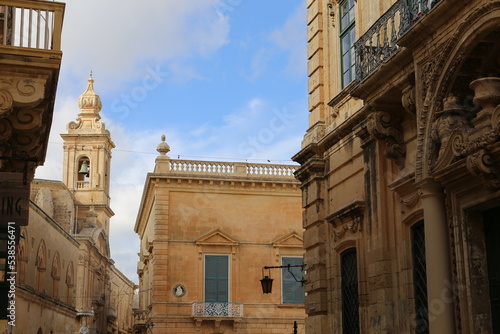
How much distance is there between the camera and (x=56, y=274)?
3412 centimetres

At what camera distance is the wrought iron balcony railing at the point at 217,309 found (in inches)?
1284

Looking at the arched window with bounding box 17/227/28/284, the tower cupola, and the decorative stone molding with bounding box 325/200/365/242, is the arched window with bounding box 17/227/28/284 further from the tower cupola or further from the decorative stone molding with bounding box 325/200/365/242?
the tower cupola

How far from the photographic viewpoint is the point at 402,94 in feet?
35.6

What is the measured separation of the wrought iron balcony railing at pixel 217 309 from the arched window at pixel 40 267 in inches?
254

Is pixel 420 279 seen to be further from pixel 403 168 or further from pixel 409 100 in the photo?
pixel 409 100

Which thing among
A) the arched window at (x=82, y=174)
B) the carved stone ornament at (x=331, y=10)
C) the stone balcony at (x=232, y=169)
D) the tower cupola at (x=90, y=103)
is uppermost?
the tower cupola at (x=90, y=103)

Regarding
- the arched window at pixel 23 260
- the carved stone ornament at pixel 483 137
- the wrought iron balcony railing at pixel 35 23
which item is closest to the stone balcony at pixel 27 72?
the wrought iron balcony railing at pixel 35 23

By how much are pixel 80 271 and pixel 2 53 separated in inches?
1678

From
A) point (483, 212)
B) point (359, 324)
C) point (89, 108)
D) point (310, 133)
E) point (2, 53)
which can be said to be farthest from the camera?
point (89, 108)

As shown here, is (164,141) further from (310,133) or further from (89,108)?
(89,108)

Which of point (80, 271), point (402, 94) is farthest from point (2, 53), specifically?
point (80, 271)

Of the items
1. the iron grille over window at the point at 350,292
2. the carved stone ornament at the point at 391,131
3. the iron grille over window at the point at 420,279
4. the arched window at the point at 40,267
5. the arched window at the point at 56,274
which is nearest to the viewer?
the iron grille over window at the point at 420,279

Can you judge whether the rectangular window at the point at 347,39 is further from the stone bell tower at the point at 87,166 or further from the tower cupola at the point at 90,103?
the tower cupola at the point at 90,103

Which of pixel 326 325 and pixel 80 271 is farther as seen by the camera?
pixel 80 271
